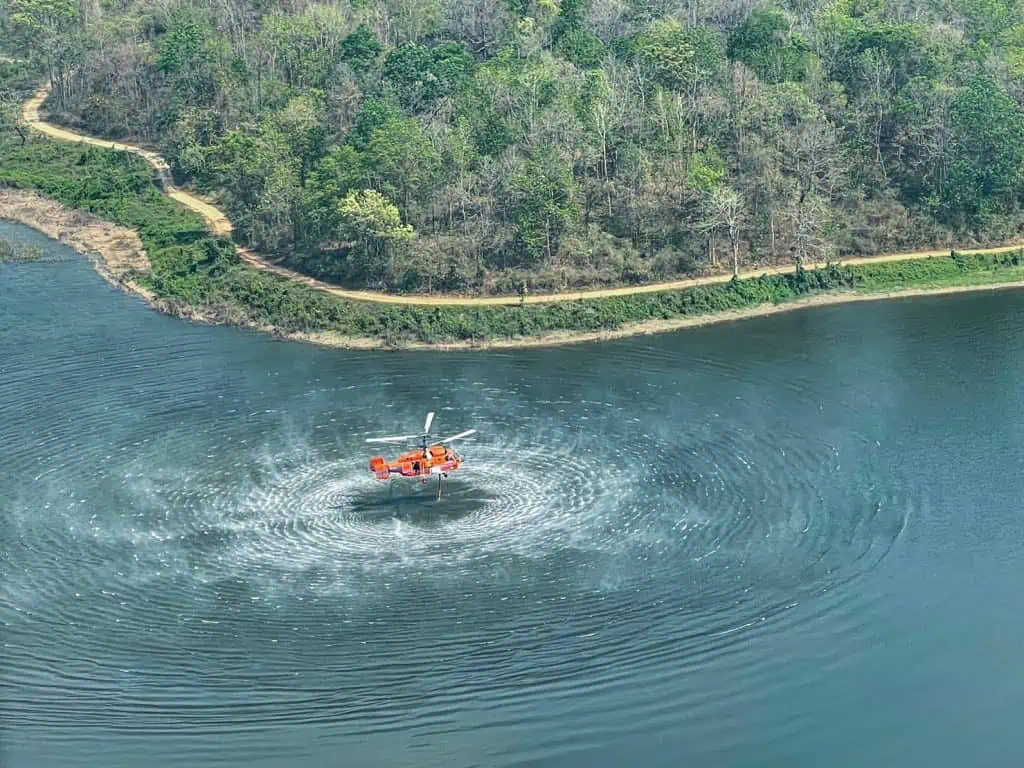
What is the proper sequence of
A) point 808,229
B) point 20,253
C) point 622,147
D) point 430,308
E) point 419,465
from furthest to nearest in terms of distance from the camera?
point 20,253, point 622,147, point 808,229, point 430,308, point 419,465

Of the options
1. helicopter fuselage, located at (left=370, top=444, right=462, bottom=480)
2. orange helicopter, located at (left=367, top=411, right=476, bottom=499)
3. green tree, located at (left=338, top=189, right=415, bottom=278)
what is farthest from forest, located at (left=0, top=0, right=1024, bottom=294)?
helicopter fuselage, located at (left=370, top=444, right=462, bottom=480)

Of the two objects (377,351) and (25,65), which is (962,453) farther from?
(25,65)

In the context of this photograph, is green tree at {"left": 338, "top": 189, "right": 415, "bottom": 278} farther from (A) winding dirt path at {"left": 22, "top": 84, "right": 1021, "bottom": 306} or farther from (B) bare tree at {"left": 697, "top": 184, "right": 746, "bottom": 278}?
(B) bare tree at {"left": 697, "top": 184, "right": 746, "bottom": 278}

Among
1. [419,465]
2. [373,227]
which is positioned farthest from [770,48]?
[419,465]

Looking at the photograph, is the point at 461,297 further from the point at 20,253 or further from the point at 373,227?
the point at 20,253

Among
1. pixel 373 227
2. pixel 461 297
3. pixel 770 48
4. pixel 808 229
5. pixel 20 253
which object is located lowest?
pixel 461 297
